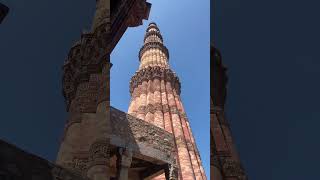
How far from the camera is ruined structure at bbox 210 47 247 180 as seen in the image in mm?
6367

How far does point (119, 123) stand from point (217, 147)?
202 inches

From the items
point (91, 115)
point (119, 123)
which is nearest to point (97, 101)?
point (91, 115)

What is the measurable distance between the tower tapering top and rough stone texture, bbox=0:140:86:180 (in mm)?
20001

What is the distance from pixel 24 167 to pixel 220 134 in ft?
10.9

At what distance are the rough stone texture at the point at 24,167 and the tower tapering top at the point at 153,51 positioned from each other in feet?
65.6

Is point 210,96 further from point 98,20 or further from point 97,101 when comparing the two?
point 98,20

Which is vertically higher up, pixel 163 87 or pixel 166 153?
pixel 163 87

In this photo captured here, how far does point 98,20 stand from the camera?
773 centimetres

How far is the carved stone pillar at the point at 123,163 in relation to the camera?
1045 cm

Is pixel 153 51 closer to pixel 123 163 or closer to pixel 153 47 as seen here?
pixel 153 47

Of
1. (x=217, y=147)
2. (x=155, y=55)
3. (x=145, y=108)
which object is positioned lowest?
(x=217, y=147)

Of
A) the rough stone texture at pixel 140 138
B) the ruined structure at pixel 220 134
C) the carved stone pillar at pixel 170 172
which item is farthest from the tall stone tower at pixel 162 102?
the ruined structure at pixel 220 134

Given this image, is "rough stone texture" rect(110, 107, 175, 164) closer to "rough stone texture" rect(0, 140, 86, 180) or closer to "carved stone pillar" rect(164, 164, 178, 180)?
"carved stone pillar" rect(164, 164, 178, 180)

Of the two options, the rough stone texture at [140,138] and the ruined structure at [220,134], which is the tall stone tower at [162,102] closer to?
the rough stone texture at [140,138]
